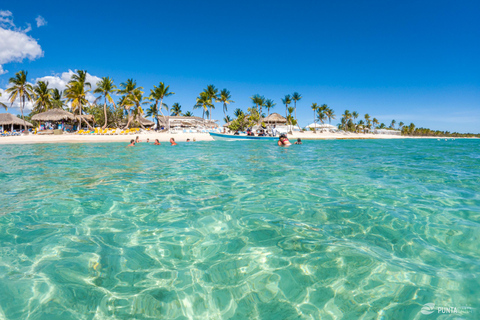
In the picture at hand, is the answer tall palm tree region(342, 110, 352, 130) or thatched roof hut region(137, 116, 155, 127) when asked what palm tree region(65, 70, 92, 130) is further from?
tall palm tree region(342, 110, 352, 130)

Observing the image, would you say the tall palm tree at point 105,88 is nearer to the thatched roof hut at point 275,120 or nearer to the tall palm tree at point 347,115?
the thatched roof hut at point 275,120

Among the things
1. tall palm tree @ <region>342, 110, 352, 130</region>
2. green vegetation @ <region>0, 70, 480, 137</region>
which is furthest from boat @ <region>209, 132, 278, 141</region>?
tall palm tree @ <region>342, 110, 352, 130</region>

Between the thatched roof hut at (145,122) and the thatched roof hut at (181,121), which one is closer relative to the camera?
the thatched roof hut at (145,122)

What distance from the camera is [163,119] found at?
173ft

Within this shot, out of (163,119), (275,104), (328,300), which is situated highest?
(275,104)

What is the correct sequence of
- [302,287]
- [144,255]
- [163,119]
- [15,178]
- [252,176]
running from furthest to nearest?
[163,119] → [252,176] → [15,178] → [144,255] → [302,287]

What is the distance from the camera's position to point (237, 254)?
294cm

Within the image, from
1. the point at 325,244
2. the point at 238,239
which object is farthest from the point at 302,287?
the point at 238,239

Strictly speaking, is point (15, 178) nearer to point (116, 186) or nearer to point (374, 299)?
point (116, 186)

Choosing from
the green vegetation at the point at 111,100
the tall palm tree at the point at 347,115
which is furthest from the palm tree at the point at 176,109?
the tall palm tree at the point at 347,115

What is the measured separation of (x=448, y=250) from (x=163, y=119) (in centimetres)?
5428

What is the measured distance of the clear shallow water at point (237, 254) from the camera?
7.04ft

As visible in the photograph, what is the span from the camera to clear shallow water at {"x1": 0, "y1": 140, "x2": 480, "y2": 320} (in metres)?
2.15

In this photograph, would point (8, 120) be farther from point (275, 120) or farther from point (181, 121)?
point (275, 120)
